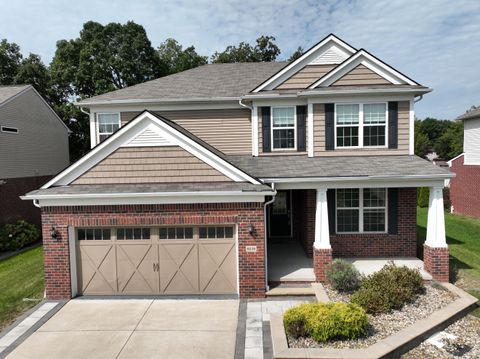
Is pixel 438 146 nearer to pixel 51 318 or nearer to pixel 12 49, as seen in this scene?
pixel 12 49

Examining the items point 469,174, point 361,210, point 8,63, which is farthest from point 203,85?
point 8,63

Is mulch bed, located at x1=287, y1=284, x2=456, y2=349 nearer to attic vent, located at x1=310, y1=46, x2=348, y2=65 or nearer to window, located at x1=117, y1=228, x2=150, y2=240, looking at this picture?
window, located at x1=117, y1=228, x2=150, y2=240

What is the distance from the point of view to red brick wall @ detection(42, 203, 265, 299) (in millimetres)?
9297

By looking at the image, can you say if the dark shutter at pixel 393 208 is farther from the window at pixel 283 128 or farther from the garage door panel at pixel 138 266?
the garage door panel at pixel 138 266

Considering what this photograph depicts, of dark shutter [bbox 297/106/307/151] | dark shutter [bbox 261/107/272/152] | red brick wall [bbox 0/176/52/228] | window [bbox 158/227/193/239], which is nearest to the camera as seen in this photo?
window [bbox 158/227/193/239]

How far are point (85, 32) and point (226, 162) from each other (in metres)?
29.0

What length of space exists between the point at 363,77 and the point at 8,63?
3005cm

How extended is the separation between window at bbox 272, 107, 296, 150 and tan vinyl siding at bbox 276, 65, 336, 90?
0.88 meters

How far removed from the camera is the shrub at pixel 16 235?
50.8 ft

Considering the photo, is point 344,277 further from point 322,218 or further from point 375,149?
point 375,149

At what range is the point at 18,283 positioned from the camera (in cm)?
1100

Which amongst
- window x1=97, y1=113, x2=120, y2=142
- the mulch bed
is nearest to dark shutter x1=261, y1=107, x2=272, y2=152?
the mulch bed

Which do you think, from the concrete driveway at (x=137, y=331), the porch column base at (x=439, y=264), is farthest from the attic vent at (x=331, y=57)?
the concrete driveway at (x=137, y=331)

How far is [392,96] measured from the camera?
11.8 metres
